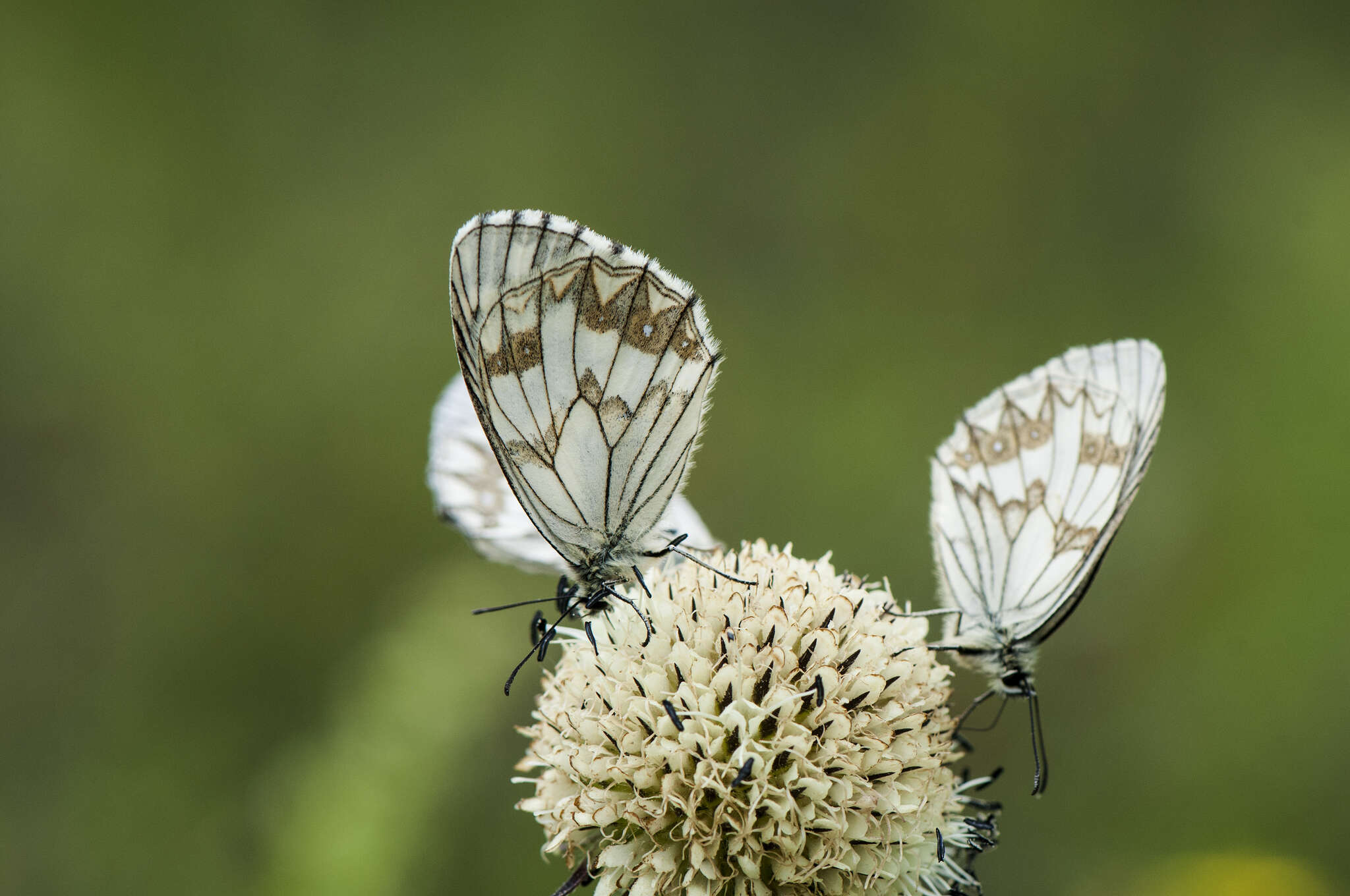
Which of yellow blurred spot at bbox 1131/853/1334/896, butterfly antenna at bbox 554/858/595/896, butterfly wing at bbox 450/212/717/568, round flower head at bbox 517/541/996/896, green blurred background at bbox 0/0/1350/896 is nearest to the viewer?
round flower head at bbox 517/541/996/896

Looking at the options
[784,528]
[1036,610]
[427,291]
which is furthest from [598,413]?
[427,291]

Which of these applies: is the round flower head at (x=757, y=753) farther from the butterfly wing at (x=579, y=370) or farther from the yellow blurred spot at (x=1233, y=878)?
the yellow blurred spot at (x=1233, y=878)

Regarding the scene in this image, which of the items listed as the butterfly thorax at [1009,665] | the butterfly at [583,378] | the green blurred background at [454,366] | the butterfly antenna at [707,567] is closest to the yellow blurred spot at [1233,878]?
the green blurred background at [454,366]

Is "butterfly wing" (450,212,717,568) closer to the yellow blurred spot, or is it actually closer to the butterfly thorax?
the butterfly thorax

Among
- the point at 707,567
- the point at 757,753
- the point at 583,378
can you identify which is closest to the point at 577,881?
the point at 757,753

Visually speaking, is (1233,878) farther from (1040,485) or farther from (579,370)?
(579,370)

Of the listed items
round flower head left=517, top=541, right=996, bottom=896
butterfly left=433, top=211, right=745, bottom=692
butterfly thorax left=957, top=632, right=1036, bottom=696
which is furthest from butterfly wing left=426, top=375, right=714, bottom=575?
butterfly thorax left=957, top=632, right=1036, bottom=696
